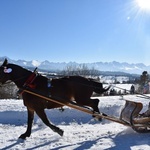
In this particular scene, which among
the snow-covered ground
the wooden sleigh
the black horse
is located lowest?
the snow-covered ground

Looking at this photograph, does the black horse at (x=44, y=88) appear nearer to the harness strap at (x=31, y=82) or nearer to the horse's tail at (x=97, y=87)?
the harness strap at (x=31, y=82)

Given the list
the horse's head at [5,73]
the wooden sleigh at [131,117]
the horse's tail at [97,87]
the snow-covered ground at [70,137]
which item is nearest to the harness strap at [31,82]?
the horse's head at [5,73]

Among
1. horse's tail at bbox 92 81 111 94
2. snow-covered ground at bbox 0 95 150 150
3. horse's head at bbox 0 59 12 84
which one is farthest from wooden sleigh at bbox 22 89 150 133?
horse's head at bbox 0 59 12 84

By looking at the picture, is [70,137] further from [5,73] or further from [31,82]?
[5,73]

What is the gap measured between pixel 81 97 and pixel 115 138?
155cm

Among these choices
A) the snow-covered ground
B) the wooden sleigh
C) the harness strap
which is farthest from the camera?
the wooden sleigh

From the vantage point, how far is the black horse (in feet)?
26.1

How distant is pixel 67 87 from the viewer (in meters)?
8.42

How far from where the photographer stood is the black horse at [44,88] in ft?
26.1

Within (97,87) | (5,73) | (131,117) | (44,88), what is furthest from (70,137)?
(5,73)

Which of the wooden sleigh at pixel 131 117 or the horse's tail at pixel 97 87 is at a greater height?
the horse's tail at pixel 97 87

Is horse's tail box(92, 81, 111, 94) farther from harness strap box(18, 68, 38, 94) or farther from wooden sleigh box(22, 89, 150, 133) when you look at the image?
harness strap box(18, 68, 38, 94)

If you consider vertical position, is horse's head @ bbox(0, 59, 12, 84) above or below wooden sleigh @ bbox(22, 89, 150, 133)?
above

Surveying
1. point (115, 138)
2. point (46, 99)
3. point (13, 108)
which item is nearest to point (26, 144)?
point (46, 99)
